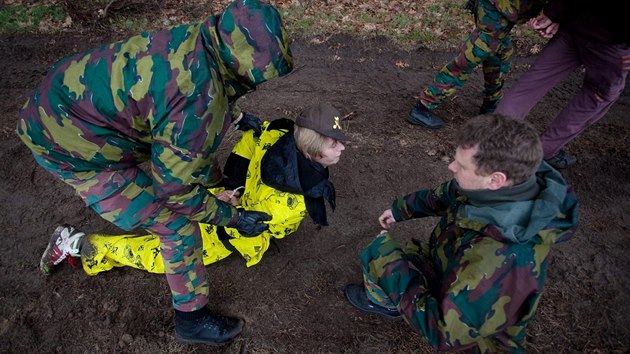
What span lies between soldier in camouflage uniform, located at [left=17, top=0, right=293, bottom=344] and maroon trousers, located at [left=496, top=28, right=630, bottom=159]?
2.63m

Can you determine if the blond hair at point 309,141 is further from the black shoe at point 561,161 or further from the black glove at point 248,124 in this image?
the black shoe at point 561,161

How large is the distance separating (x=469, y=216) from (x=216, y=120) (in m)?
1.44

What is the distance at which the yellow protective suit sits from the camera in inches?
123

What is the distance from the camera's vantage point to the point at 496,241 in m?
2.18

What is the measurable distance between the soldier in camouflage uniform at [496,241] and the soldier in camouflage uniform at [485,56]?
84.7 inches

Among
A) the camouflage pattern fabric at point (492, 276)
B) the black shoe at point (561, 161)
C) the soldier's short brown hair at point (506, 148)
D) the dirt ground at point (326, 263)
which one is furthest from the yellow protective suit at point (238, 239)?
the black shoe at point (561, 161)

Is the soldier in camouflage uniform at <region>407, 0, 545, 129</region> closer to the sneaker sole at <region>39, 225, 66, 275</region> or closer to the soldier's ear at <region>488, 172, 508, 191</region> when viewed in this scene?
the soldier's ear at <region>488, 172, 508, 191</region>

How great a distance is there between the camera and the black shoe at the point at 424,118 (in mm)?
5040

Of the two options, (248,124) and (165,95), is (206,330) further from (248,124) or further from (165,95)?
(165,95)

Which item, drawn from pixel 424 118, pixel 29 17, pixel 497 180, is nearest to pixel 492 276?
pixel 497 180

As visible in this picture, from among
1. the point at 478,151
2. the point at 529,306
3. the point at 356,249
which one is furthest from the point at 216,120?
the point at 356,249

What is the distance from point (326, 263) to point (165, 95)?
219 cm

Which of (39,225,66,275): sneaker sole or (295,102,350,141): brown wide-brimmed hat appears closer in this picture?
(295,102,350,141): brown wide-brimmed hat

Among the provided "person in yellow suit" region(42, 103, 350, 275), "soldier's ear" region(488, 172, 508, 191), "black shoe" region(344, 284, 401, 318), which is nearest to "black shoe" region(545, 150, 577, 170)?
"black shoe" region(344, 284, 401, 318)
